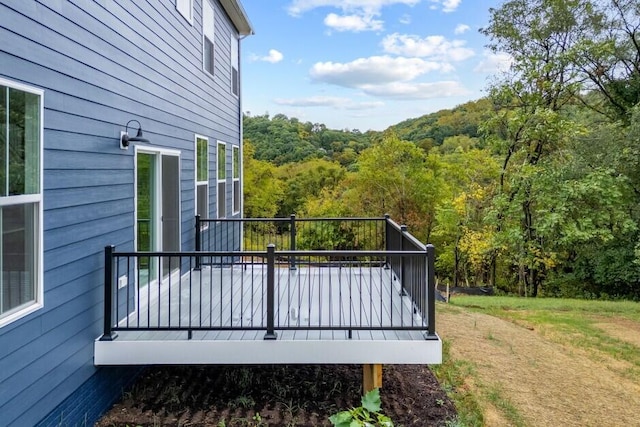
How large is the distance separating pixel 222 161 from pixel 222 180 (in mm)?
392

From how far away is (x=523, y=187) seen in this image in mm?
15594

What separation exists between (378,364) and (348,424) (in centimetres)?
212

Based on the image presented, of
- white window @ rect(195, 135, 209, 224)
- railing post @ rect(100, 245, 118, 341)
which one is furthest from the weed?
white window @ rect(195, 135, 209, 224)

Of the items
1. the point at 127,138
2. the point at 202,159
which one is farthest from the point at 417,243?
the point at 202,159

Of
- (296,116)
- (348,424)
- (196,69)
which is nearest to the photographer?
(348,424)

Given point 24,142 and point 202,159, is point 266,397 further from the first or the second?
point 202,159

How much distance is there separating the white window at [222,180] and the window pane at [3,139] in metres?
6.16

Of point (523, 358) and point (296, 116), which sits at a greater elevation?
point (296, 116)

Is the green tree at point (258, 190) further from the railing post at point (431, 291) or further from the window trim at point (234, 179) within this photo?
the railing post at point (431, 291)

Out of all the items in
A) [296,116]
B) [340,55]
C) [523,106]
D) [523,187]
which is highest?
[340,55]

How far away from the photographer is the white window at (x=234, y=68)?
34.0 ft

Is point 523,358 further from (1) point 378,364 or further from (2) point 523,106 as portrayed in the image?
(2) point 523,106

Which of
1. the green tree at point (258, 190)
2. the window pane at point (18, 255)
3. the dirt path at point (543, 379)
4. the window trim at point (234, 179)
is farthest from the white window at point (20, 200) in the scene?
the green tree at point (258, 190)

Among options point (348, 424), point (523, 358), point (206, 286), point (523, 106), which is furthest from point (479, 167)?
point (348, 424)
